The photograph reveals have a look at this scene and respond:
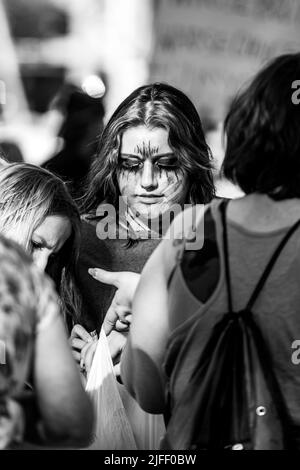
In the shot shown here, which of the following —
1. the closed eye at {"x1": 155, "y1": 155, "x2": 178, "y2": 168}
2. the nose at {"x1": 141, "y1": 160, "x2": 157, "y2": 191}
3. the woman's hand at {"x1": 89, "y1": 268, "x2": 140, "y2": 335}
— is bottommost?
the woman's hand at {"x1": 89, "y1": 268, "x2": 140, "y2": 335}

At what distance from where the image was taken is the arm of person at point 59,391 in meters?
1.58

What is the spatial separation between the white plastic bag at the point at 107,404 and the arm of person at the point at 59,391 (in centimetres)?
56

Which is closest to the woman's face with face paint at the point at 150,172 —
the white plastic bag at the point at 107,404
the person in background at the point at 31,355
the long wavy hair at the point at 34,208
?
the long wavy hair at the point at 34,208

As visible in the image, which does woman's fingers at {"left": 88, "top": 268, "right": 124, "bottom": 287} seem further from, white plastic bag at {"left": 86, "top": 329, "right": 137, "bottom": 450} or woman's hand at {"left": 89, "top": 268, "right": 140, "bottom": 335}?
white plastic bag at {"left": 86, "top": 329, "right": 137, "bottom": 450}

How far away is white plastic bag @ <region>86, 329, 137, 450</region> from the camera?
88.0 inches

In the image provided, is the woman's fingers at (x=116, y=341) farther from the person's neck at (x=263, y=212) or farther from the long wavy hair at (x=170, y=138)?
the person's neck at (x=263, y=212)

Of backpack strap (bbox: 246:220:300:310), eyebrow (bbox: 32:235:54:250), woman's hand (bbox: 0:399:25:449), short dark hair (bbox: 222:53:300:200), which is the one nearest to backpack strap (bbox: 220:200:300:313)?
backpack strap (bbox: 246:220:300:310)

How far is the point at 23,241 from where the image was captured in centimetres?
240

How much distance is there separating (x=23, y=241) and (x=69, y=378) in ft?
2.83

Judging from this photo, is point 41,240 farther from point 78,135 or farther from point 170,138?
point 78,135

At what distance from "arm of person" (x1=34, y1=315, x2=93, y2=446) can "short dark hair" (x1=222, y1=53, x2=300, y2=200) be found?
22.5 inches

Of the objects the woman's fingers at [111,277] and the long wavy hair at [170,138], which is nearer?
the woman's fingers at [111,277]

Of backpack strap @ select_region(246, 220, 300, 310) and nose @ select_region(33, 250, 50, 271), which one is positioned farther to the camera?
nose @ select_region(33, 250, 50, 271)

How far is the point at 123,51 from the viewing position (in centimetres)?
494
